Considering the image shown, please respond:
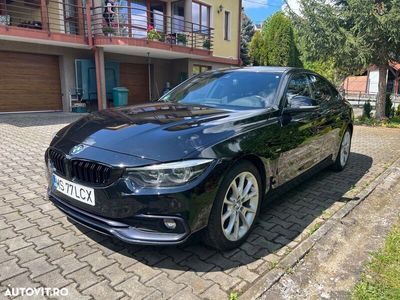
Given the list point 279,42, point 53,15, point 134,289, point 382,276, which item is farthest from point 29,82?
point 279,42

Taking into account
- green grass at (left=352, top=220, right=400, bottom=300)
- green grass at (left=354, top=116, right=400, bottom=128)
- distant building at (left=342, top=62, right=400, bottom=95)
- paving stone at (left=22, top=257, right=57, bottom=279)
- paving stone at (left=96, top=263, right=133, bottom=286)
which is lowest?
green grass at (left=352, top=220, right=400, bottom=300)

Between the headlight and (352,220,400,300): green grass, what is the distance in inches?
57.3

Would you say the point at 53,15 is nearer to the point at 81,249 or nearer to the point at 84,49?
the point at 84,49

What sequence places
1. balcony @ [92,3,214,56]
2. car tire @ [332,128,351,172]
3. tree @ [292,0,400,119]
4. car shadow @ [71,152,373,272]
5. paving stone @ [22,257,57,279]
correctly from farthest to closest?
balcony @ [92,3,214,56] < tree @ [292,0,400,119] < car tire @ [332,128,351,172] < car shadow @ [71,152,373,272] < paving stone @ [22,257,57,279]

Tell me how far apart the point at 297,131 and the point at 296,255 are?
140 centimetres

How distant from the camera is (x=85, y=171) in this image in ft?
8.12

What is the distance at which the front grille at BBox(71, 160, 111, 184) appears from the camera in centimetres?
235

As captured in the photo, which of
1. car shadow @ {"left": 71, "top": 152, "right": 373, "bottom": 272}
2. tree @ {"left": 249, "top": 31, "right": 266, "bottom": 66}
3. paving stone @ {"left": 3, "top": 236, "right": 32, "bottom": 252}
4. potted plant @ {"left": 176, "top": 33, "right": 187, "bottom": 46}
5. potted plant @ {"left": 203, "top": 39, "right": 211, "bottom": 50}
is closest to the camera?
car shadow @ {"left": 71, "top": 152, "right": 373, "bottom": 272}

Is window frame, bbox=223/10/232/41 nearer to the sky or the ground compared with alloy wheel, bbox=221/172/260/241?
nearer to the sky

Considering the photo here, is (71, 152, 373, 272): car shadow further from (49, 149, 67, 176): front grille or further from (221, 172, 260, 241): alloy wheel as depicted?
(49, 149, 67, 176): front grille

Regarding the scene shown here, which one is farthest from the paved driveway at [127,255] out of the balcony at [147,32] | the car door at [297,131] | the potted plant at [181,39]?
the potted plant at [181,39]

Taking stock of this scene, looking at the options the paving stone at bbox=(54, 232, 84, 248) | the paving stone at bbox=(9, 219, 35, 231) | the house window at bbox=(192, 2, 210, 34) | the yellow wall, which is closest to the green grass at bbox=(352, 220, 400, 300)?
the paving stone at bbox=(54, 232, 84, 248)

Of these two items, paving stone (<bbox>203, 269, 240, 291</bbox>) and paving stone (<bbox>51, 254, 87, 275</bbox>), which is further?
paving stone (<bbox>51, 254, 87, 275</bbox>)

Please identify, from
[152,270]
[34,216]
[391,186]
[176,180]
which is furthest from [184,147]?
[391,186]
